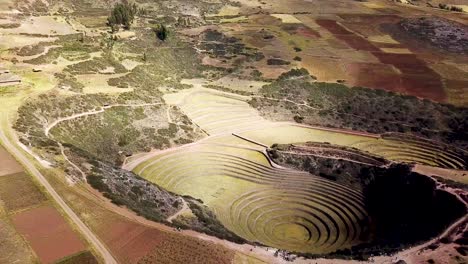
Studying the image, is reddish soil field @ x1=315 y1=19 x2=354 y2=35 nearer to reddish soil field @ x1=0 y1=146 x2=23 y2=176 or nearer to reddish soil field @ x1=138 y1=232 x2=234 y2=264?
reddish soil field @ x1=0 y1=146 x2=23 y2=176

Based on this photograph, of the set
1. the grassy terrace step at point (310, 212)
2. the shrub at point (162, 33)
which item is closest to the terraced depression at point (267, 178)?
the grassy terrace step at point (310, 212)

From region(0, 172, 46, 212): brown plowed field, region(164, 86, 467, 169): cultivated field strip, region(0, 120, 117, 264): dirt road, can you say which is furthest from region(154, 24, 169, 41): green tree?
region(0, 172, 46, 212): brown plowed field

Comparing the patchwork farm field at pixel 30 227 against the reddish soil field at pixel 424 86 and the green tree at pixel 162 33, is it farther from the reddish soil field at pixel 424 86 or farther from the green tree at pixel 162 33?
the reddish soil field at pixel 424 86

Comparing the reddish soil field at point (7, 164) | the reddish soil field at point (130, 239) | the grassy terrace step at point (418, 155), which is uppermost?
the reddish soil field at point (7, 164)

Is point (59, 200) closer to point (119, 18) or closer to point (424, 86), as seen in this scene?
point (424, 86)

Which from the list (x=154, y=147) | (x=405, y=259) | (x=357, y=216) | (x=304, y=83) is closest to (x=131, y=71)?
(x=154, y=147)

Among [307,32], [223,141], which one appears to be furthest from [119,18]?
[223,141]
